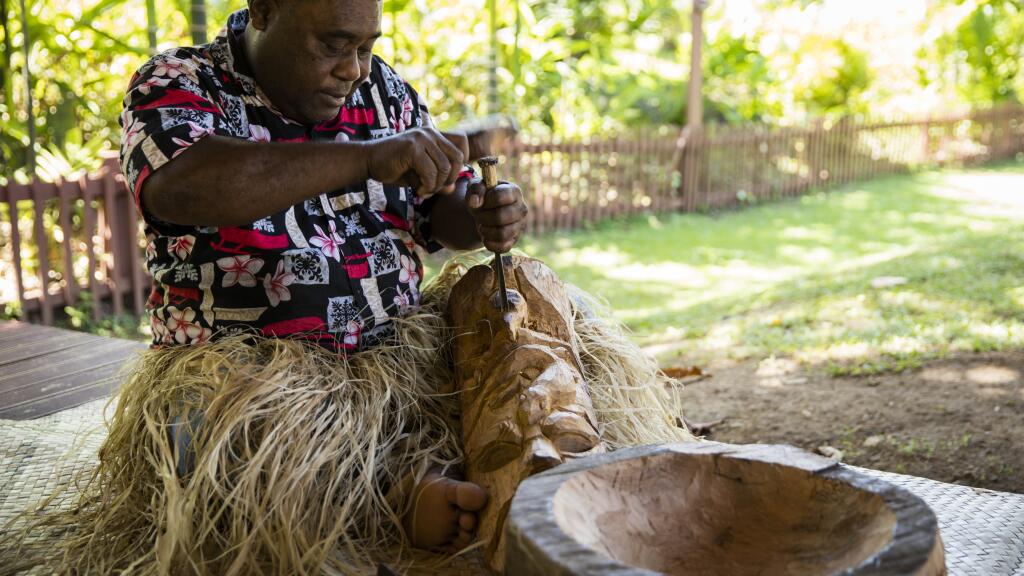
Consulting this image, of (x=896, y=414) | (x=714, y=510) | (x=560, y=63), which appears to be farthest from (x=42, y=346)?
(x=560, y=63)

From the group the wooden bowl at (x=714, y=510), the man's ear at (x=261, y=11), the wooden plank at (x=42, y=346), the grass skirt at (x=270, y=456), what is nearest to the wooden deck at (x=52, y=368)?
the wooden plank at (x=42, y=346)

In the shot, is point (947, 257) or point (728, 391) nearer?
point (728, 391)

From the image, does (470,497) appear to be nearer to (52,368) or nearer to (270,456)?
(270,456)

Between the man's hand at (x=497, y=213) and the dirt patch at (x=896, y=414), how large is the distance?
1.42 m

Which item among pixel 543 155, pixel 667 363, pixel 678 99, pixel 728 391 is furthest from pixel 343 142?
pixel 678 99

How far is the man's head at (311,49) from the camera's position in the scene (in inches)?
77.8

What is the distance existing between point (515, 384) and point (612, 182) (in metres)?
7.33

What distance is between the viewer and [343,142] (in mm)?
1893

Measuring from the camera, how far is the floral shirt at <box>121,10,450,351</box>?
6.43 ft

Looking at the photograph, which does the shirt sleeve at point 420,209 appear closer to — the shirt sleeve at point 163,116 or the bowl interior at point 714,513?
the shirt sleeve at point 163,116

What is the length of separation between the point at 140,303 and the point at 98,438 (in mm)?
3049

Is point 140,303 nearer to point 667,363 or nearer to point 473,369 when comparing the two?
point 667,363

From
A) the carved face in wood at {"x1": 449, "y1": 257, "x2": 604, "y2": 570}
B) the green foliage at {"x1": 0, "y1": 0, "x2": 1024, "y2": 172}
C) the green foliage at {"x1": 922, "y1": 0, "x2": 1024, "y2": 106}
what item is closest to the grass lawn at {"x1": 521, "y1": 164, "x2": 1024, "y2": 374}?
the green foliage at {"x1": 0, "y1": 0, "x2": 1024, "y2": 172}

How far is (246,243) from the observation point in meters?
2.03
